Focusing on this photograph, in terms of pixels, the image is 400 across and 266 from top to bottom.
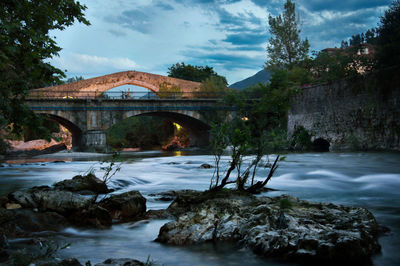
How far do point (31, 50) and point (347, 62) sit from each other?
2130 centimetres

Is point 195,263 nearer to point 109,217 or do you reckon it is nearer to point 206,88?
point 109,217

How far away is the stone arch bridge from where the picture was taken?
77.7ft

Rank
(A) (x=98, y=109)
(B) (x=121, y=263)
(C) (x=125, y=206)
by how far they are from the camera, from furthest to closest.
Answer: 1. (A) (x=98, y=109)
2. (C) (x=125, y=206)
3. (B) (x=121, y=263)

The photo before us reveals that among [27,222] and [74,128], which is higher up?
[74,128]

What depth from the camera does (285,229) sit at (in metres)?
3.05

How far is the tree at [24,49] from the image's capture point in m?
4.37

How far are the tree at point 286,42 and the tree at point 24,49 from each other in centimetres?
3051

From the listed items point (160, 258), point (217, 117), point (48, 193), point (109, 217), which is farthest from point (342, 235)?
point (217, 117)

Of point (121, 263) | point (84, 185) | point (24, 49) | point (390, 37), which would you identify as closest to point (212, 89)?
point (390, 37)

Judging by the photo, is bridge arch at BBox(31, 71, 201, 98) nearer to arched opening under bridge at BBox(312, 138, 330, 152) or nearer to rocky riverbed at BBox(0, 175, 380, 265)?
arched opening under bridge at BBox(312, 138, 330, 152)

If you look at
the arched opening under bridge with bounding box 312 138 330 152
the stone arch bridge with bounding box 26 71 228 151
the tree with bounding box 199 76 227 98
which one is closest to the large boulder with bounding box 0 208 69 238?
the arched opening under bridge with bounding box 312 138 330 152

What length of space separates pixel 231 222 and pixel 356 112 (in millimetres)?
15519

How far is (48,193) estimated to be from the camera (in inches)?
167

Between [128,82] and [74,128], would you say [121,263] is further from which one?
[128,82]
